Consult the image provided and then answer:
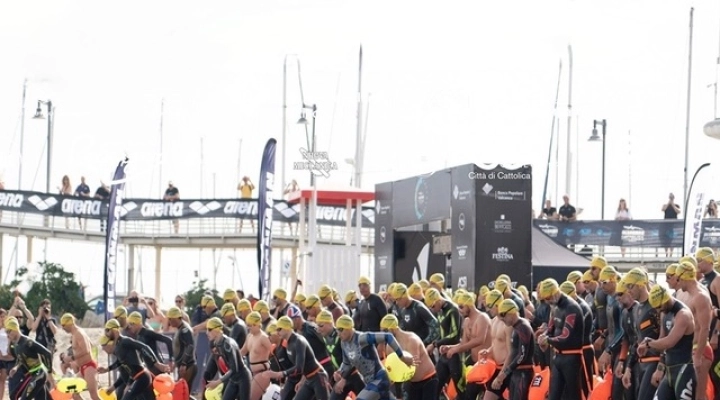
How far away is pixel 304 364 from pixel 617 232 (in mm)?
18416

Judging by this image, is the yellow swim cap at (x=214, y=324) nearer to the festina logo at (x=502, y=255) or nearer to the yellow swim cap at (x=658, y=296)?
the festina logo at (x=502, y=255)

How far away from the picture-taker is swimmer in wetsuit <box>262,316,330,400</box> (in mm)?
18609

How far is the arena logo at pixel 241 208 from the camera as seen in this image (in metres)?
40.4

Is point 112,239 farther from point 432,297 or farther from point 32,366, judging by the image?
point 432,297

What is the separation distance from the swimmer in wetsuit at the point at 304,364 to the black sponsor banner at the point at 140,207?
67.8 feet

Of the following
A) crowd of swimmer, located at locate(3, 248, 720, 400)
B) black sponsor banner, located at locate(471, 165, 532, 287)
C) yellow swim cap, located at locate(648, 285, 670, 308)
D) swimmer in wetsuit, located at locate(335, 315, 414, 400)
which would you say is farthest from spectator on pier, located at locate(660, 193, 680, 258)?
yellow swim cap, located at locate(648, 285, 670, 308)

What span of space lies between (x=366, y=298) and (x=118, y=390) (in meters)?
4.18

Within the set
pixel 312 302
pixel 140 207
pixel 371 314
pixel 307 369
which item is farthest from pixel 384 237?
pixel 140 207

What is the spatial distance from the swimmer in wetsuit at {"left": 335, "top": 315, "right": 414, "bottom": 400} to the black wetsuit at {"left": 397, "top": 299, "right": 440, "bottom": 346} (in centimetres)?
243

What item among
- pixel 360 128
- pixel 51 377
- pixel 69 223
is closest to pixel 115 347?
pixel 51 377

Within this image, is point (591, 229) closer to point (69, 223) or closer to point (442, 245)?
point (442, 245)

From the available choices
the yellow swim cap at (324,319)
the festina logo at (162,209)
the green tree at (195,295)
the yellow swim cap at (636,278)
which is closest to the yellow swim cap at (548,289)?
the yellow swim cap at (636,278)

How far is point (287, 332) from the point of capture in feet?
61.3

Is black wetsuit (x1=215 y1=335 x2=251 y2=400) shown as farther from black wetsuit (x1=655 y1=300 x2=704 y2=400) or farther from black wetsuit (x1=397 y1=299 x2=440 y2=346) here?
black wetsuit (x1=655 y1=300 x2=704 y2=400)
